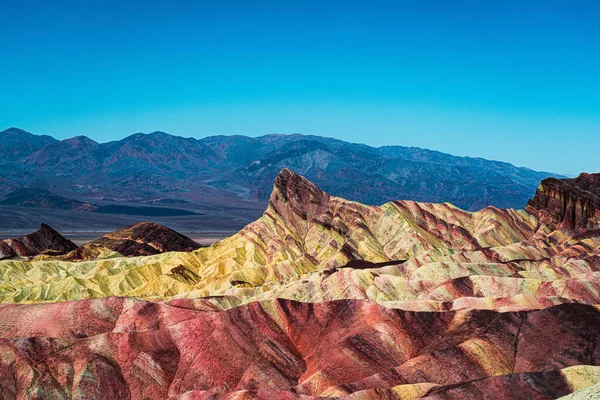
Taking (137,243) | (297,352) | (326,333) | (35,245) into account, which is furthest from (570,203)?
(35,245)

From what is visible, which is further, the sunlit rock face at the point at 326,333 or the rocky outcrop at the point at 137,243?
the rocky outcrop at the point at 137,243

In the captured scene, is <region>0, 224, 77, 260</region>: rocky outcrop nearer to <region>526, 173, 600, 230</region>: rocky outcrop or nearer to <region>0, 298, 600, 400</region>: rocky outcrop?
<region>0, 298, 600, 400</region>: rocky outcrop

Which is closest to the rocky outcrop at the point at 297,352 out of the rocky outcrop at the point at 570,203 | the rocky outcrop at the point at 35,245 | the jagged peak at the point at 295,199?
the jagged peak at the point at 295,199

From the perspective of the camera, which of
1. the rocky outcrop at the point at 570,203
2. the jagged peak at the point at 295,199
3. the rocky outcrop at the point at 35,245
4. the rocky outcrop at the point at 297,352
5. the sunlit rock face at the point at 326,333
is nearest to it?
the sunlit rock face at the point at 326,333

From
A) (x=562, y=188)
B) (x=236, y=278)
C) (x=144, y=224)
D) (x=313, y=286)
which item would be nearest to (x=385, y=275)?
(x=313, y=286)

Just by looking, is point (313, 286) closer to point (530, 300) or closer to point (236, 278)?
point (236, 278)

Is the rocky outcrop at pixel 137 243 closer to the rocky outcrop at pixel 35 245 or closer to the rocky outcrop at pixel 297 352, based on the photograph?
the rocky outcrop at pixel 35 245

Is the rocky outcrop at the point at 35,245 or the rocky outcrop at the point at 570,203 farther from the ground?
the rocky outcrop at the point at 570,203
